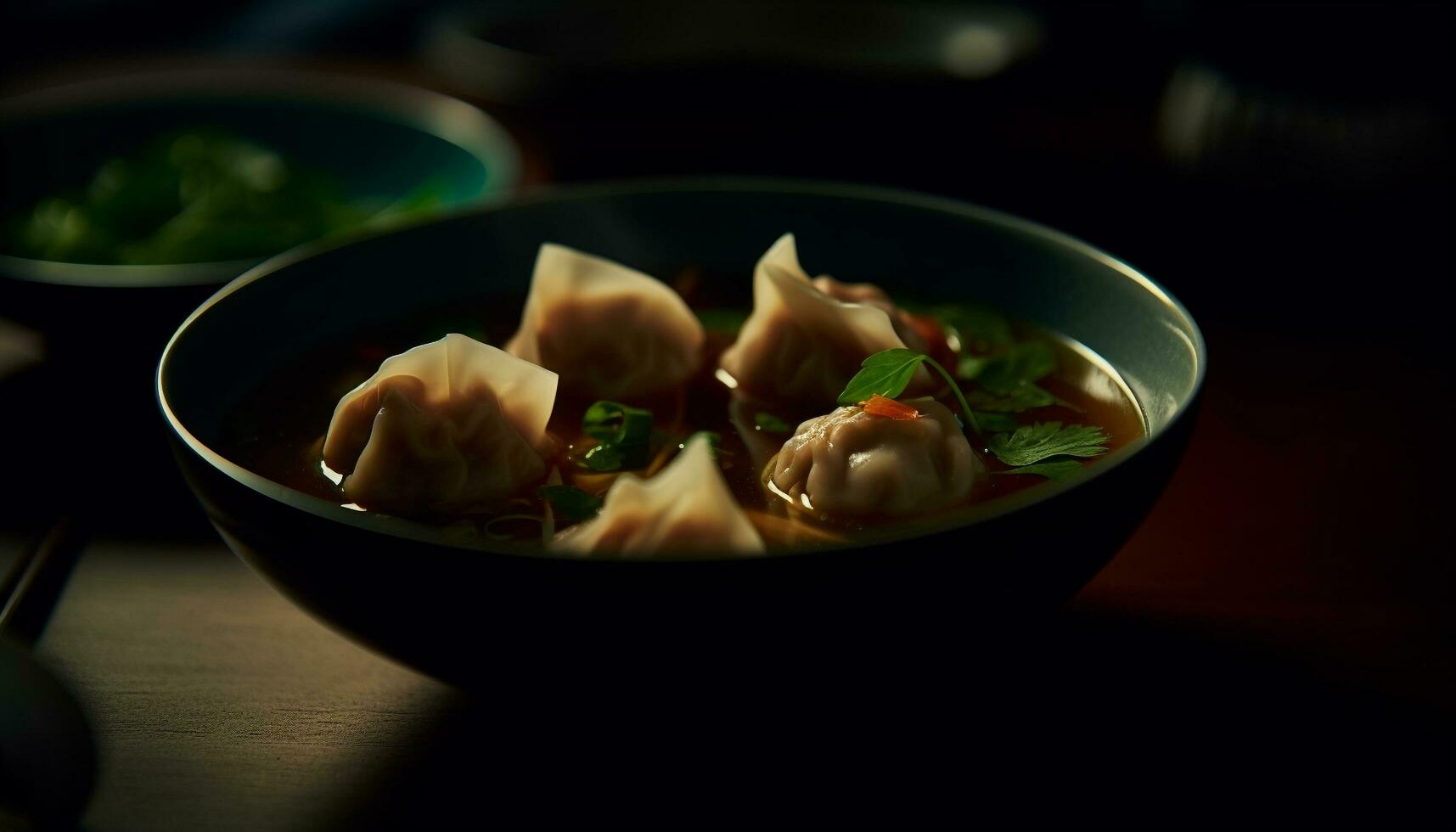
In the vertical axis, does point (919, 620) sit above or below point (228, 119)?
above

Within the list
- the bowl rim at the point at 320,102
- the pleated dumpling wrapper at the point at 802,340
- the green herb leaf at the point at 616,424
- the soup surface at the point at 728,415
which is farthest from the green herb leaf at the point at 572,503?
the bowl rim at the point at 320,102

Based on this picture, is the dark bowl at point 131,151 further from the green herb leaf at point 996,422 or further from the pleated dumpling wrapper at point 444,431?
the green herb leaf at point 996,422

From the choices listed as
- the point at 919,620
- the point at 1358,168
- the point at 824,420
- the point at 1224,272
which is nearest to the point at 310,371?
the point at 824,420

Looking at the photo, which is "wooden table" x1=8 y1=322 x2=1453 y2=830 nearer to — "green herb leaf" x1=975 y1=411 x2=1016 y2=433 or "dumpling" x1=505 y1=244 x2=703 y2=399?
"green herb leaf" x1=975 y1=411 x2=1016 y2=433

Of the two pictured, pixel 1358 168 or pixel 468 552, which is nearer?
pixel 468 552

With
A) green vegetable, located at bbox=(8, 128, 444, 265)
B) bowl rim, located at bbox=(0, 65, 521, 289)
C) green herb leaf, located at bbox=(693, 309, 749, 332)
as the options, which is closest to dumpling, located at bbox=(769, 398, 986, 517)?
green herb leaf, located at bbox=(693, 309, 749, 332)

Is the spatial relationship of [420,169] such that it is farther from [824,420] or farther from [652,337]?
[824,420]

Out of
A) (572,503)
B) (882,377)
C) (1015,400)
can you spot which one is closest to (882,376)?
(882,377)
